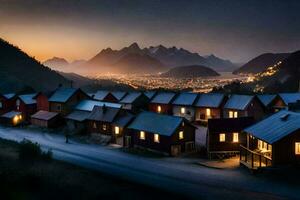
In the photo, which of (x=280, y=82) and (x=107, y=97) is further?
→ (x=280, y=82)

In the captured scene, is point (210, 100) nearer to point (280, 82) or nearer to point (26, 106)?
point (26, 106)

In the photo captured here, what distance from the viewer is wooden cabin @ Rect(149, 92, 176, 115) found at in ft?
276

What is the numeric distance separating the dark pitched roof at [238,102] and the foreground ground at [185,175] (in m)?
25.1

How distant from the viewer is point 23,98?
89.7m

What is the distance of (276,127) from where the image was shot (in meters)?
41.3

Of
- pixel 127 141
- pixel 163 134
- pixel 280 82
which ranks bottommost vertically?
pixel 127 141

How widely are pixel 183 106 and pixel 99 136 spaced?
23.1m

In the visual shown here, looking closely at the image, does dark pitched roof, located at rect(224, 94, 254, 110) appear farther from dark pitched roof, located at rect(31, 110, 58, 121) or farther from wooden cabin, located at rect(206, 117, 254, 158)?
dark pitched roof, located at rect(31, 110, 58, 121)

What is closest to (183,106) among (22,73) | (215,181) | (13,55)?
(215,181)

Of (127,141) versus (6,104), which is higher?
(6,104)

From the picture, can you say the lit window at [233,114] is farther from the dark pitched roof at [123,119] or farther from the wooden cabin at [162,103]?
the dark pitched roof at [123,119]

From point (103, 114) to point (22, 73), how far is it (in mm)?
118931

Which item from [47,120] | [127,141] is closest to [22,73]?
[47,120]

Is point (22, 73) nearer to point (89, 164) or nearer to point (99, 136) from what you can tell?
point (99, 136)
